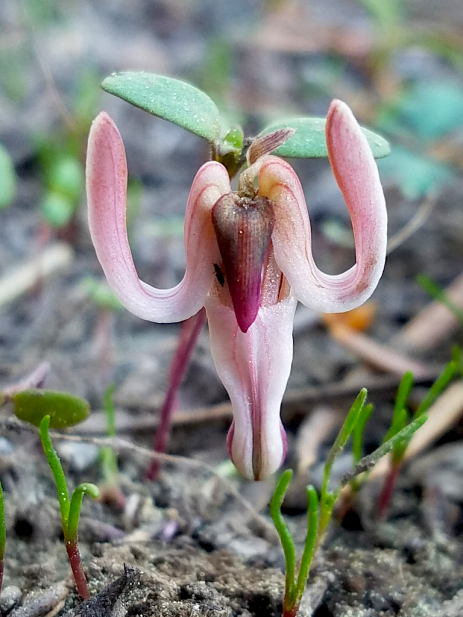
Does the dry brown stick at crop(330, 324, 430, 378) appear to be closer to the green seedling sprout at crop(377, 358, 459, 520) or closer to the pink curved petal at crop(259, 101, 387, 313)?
the green seedling sprout at crop(377, 358, 459, 520)

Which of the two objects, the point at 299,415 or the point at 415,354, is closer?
the point at 299,415

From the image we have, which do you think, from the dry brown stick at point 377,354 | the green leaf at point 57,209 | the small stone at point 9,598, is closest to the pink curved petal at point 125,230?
the small stone at point 9,598

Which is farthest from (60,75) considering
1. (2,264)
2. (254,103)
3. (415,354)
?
(415,354)

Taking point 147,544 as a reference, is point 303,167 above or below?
above

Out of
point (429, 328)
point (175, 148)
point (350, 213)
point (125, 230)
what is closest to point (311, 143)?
point (350, 213)

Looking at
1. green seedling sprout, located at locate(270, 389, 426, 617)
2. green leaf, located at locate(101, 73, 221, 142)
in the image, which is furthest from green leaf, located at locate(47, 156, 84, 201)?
green seedling sprout, located at locate(270, 389, 426, 617)

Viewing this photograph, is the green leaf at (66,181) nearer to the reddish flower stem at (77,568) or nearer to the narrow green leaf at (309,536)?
the reddish flower stem at (77,568)

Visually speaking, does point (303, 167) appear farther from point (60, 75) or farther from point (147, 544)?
point (147, 544)

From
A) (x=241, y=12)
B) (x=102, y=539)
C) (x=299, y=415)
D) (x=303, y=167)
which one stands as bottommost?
(x=102, y=539)

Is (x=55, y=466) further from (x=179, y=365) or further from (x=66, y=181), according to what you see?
(x=66, y=181)
